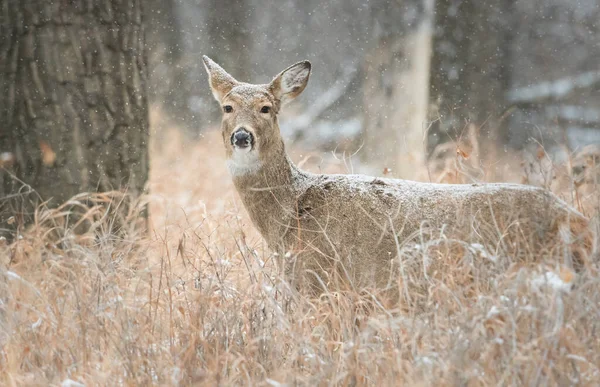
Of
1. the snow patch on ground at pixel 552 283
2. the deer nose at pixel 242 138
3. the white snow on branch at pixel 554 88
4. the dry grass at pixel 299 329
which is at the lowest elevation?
the dry grass at pixel 299 329

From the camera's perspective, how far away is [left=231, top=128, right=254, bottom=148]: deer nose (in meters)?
4.09

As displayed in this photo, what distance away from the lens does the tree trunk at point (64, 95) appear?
496cm

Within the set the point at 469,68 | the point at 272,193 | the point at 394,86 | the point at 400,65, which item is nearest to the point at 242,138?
the point at 272,193

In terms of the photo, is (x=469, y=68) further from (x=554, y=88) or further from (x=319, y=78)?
(x=319, y=78)

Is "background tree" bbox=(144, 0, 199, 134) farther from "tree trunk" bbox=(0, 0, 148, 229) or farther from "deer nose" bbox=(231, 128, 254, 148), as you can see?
"deer nose" bbox=(231, 128, 254, 148)

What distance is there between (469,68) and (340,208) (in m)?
7.84

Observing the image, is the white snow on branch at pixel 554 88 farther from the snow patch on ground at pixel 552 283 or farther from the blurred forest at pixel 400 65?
the snow patch on ground at pixel 552 283

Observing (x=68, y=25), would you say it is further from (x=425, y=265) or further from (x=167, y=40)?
(x=167, y=40)

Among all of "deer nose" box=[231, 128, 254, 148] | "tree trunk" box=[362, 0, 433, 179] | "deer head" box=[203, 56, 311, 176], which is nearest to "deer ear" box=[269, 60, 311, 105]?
"deer head" box=[203, 56, 311, 176]

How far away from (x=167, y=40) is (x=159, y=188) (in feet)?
29.9

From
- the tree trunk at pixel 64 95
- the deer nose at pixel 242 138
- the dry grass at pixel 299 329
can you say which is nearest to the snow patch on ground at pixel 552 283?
the dry grass at pixel 299 329

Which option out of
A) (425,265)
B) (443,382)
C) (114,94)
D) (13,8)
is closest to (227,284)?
(425,265)

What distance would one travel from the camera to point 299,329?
3143 millimetres

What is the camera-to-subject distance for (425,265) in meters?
3.08
